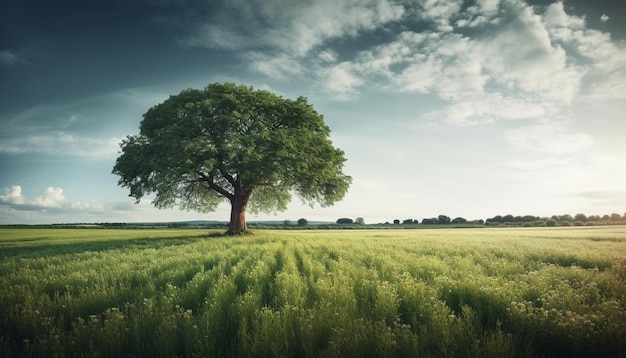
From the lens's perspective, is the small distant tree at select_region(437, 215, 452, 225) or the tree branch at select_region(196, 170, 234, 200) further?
the small distant tree at select_region(437, 215, 452, 225)

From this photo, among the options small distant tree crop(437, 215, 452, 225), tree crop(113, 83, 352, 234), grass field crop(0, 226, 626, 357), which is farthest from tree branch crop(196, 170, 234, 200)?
small distant tree crop(437, 215, 452, 225)

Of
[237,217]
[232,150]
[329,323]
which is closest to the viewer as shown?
[329,323]

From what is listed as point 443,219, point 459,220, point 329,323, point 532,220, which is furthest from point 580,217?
point 329,323

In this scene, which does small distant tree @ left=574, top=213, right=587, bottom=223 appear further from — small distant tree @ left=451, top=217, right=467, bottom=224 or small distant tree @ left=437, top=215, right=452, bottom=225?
small distant tree @ left=437, top=215, right=452, bottom=225

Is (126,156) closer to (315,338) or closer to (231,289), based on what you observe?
(231,289)

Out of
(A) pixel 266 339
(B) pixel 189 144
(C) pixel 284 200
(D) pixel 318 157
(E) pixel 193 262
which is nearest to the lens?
(A) pixel 266 339

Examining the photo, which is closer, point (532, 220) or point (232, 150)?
point (232, 150)

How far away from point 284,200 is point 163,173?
1462cm

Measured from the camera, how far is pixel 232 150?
91.2 ft

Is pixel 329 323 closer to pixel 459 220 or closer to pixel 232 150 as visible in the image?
pixel 232 150

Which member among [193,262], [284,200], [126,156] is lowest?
[193,262]

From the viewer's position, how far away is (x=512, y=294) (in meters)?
6.16

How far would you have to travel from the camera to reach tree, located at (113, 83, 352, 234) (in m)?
28.0

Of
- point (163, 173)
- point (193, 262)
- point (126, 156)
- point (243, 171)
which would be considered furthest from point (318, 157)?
point (193, 262)
